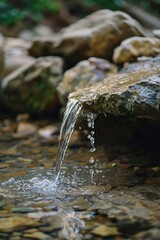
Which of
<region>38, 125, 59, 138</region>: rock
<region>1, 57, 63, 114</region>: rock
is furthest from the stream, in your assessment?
<region>1, 57, 63, 114</region>: rock

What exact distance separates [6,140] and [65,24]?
7679 millimetres

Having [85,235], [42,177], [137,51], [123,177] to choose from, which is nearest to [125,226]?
[85,235]

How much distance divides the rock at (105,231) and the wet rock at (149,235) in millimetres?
135

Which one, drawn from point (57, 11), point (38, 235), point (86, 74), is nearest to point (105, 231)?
point (38, 235)

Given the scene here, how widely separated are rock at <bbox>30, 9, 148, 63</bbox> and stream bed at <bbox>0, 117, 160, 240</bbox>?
1.80 metres

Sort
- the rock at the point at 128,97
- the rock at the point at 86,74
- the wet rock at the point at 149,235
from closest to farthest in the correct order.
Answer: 1. the wet rock at the point at 149,235
2. the rock at the point at 128,97
3. the rock at the point at 86,74

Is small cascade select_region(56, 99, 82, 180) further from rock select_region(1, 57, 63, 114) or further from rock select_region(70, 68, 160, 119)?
rock select_region(1, 57, 63, 114)

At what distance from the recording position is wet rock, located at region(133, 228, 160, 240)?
8.04 ft

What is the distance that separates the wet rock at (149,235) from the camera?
2.45 m

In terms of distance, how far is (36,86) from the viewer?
697 cm

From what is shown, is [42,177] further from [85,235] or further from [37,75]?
[37,75]

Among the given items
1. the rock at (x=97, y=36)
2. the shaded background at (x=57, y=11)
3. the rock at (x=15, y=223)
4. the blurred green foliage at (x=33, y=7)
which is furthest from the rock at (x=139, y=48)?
the blurred green foliage at (x=33, y=7)

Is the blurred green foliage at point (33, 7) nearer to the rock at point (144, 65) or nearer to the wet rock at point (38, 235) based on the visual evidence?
the rock at point (144, 65)

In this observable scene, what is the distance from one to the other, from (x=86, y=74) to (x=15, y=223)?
10.2 ft
